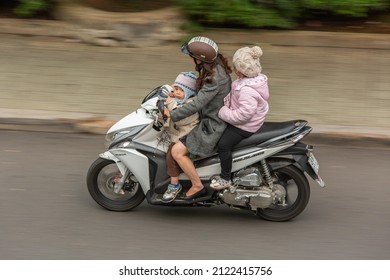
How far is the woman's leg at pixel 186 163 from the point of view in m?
6.51

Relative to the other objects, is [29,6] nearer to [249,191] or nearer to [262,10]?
[262,10]

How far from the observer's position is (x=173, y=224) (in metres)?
6.70

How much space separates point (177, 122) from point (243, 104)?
60cm

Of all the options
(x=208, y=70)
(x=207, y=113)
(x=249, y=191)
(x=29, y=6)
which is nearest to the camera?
(x=208, y=70)

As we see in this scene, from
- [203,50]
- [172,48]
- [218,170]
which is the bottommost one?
[218,170]

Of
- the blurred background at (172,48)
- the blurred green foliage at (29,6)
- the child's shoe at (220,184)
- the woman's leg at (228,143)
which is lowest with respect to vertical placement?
the child's shoe at (220,184)

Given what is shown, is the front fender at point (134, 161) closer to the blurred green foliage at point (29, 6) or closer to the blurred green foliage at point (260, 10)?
the blurred green foliage at point (260, 10)

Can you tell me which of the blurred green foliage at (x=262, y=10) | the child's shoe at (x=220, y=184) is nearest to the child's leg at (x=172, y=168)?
the child's shoe at (x=220, y=184)

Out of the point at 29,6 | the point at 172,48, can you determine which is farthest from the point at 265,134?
the point at 29,6

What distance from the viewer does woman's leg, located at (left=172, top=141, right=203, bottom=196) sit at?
6508 millimetres

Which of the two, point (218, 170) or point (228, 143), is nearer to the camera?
point (228, 143)

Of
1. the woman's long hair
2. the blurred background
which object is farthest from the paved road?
the blurred background

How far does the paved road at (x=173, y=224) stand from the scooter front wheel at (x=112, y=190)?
82 mm

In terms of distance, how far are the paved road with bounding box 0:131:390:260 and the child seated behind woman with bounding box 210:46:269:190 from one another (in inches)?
21.5
